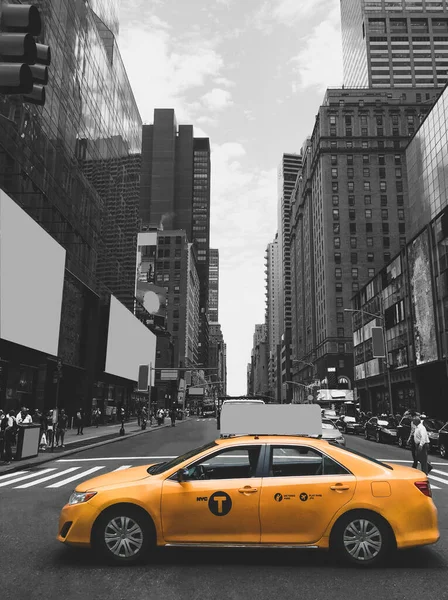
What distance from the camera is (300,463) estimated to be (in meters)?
6.48

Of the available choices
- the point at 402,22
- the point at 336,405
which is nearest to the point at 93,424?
the point at 336,405

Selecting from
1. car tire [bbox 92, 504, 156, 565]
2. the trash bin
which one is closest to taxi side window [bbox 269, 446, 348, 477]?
car tire [bbox 92, 504, 156, 565]

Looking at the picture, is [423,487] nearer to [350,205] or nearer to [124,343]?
[124,343]

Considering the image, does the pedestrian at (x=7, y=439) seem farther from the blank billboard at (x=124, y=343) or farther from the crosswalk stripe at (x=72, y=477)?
the blank billboard at (x=124, y=343)

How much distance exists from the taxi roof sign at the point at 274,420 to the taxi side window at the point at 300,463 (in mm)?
2254

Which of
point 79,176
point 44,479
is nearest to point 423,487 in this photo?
point 44,479

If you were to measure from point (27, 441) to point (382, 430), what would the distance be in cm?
2004

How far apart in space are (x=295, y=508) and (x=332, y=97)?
417 ft

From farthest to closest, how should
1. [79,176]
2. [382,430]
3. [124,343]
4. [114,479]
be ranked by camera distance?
[124,343]
[79,176]
[382,430]
[114,479]

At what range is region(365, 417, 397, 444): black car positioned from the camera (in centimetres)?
2803

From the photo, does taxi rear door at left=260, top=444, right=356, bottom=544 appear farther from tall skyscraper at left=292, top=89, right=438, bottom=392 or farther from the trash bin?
tall skyscraper at left=292, top=89, right=438, bottom=392

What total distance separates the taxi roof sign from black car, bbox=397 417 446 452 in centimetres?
1657

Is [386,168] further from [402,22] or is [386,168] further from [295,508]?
[295,508]

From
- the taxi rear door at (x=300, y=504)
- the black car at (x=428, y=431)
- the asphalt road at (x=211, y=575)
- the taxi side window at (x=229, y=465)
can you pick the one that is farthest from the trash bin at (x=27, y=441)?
the black car at (x=428, y=431)
